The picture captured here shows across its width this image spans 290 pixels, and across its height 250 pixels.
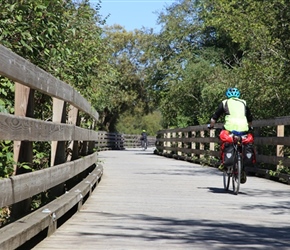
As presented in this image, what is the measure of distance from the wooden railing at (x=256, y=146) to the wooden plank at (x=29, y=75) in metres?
5.41

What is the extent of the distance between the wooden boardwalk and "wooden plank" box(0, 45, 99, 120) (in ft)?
3.94

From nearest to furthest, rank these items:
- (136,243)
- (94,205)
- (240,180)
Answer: (136,243) → (94,205) → (240,180)

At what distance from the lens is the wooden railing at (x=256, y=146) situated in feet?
46.1

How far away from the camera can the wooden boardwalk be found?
5840 millimetres

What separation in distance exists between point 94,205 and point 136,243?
10.4 feet

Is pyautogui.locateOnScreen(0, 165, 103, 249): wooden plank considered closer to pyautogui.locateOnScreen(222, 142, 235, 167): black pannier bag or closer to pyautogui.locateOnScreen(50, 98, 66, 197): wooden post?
pyautogui.locateOnScreen(50, 98, 66, 197): wooden post

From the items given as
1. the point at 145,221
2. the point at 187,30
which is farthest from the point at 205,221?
the point at 187,30

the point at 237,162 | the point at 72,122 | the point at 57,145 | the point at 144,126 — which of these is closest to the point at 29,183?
the point at 57,145

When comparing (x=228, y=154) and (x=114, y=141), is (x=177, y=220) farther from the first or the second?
(x=114, y=141)

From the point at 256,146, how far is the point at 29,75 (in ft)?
37.9

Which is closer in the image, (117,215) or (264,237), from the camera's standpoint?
(264,237)

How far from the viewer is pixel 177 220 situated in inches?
294

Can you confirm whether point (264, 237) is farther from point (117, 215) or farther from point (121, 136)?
point (121, 136)

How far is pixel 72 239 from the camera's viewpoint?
19.4ft
